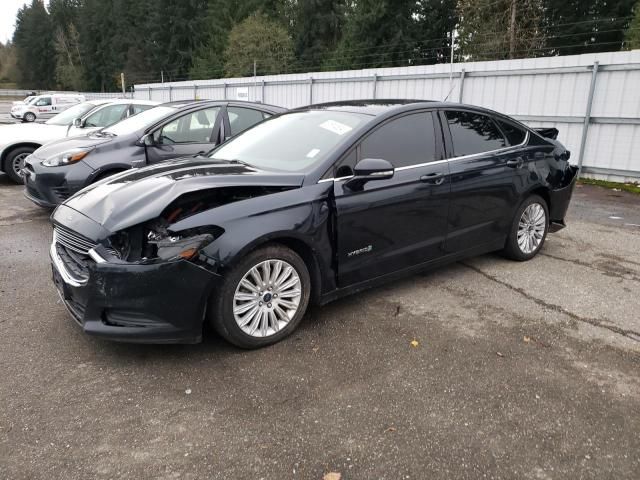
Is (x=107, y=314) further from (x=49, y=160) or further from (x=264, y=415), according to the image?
(x=49, y=160)

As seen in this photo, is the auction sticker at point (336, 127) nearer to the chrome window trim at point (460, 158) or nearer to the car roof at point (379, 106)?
the car roof at point (379, 106)

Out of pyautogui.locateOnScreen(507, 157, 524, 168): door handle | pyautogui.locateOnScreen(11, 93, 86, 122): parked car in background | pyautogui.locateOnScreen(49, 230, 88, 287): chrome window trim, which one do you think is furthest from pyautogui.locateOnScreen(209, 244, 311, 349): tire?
pyautogui.locateOnScreen(11, 93, 86, 122): parked car in background

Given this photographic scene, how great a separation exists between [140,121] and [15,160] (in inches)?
148

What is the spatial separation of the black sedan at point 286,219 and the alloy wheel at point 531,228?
194 millimetres

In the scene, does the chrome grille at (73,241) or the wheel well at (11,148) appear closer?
the chrome grille at (73,241)

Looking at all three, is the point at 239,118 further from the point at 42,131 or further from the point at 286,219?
the point at 42,131

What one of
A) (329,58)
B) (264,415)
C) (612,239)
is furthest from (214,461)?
(329,58)

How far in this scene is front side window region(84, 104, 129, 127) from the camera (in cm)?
963

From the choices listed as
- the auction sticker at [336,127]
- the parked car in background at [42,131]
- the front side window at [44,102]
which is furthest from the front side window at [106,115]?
the front side window at [44,102]

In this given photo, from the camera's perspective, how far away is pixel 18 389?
2.94 m

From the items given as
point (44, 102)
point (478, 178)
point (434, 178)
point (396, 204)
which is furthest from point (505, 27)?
point (44, 102)

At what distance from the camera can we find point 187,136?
670cm

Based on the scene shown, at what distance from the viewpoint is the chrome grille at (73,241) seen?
3175 millimetres

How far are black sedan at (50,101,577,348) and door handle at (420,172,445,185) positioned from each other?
0.04 feet
